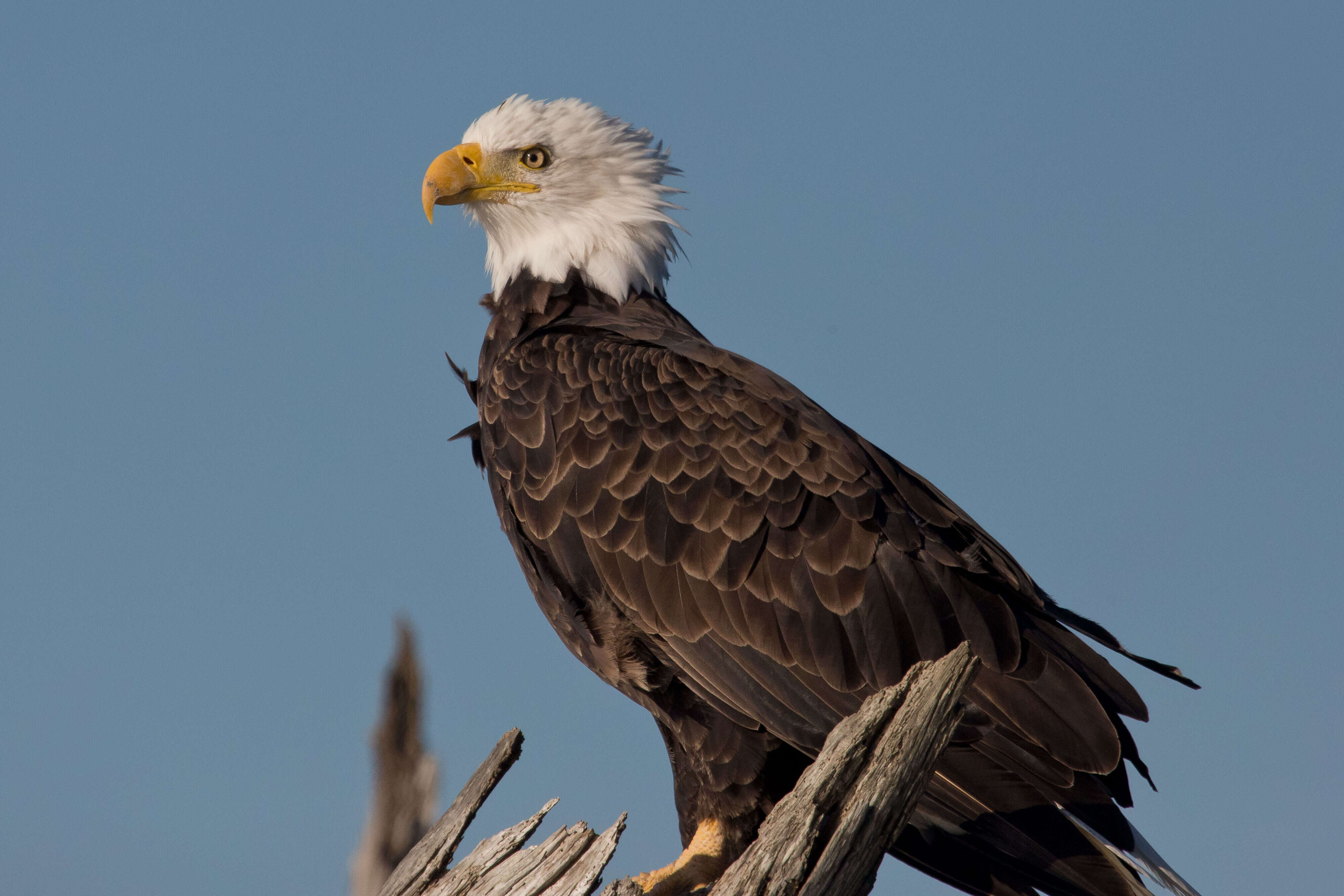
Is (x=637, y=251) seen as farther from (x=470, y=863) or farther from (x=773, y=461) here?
(x=470, y=863)

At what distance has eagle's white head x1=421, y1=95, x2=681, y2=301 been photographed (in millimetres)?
6656

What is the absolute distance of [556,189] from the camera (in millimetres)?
6754

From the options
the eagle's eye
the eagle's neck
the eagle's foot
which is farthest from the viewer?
the eagle's eye

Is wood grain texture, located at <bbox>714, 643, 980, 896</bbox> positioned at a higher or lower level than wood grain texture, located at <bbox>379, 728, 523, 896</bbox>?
higher

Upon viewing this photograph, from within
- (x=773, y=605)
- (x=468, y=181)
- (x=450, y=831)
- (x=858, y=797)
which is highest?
(x=468, y=181)

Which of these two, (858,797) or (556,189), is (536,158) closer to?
(556,189)

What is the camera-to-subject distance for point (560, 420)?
5477 mm

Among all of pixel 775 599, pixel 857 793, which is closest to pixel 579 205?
pixel 775 599

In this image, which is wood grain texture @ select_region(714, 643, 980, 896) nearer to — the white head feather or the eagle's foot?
the eagle's foot

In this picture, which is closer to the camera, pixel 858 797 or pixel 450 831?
pixel 858 797

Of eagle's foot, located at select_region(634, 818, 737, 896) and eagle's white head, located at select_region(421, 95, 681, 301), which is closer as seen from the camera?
eagle's foot, located at select_region(634, 818, 737, 896)

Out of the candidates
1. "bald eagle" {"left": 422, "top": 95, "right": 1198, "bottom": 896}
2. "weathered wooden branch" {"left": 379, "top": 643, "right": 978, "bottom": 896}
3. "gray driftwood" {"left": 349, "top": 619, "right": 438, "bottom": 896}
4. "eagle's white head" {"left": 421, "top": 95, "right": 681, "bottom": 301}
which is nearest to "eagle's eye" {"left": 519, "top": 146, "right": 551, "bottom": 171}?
"eagle's white head" {"left": 421, "top": 95, "right": 681, "bottom": 301}

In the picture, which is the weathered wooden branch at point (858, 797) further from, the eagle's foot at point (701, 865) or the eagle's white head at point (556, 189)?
the eagle's white head at point (556, 189)

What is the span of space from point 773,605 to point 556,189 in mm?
2698
